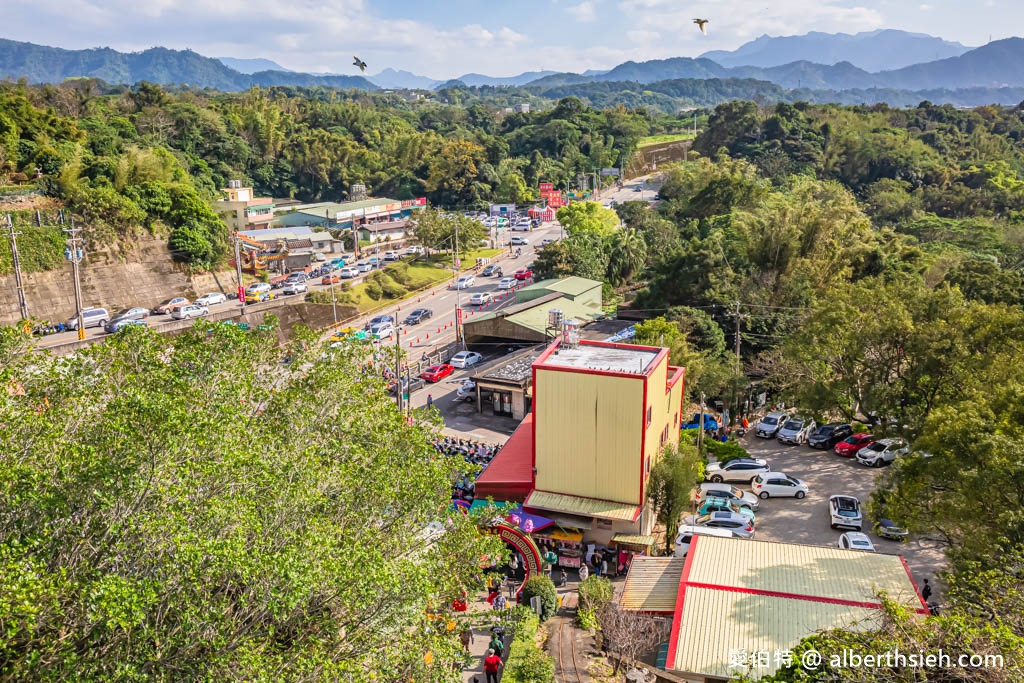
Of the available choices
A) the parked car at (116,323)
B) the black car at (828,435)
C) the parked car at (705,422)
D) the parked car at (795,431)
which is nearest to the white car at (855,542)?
the black car at (828,435)

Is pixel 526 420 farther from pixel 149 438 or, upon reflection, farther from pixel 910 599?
pixel 149 438

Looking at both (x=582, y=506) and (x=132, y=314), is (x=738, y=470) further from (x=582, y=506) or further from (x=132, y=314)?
(x=132, y=314)

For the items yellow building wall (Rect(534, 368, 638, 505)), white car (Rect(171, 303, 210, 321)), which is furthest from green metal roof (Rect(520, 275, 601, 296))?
yellow building wall (Rect(534, 368, 638, 505))

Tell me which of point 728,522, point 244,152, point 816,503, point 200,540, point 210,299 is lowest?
point 816,503

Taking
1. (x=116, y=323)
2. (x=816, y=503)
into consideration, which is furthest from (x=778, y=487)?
(x=116, y=323)

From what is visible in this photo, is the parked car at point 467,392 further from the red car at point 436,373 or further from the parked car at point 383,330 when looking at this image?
the parked car at point 383,330

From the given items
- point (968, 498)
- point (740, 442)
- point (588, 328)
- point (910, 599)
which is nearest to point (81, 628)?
point (910, 599)

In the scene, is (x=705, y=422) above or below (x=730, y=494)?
below
